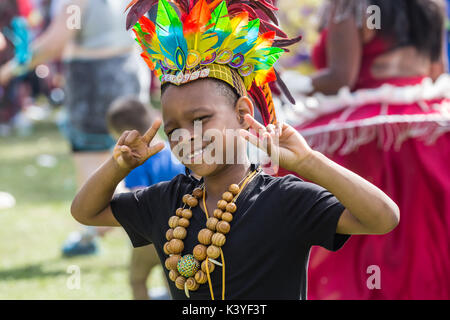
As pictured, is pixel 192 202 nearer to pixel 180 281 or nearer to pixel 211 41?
pixel 180 281

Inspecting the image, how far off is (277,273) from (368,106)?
1881 millimetres

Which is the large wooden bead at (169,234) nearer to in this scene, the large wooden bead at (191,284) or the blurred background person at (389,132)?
the large wooden bead at (191,284)

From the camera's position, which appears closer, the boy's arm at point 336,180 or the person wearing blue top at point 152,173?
the boy's arm at point 336,180

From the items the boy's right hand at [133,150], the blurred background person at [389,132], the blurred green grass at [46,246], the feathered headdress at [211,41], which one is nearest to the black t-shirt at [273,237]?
the boy's right hand at [133,150]

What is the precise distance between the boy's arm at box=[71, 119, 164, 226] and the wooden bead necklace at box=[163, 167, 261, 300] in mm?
224

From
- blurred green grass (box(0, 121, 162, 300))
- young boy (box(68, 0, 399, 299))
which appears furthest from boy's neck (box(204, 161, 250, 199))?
blurred green grass (box(0, 121, 162, 300))

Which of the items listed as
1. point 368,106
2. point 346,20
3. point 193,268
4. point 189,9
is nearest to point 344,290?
point 368,106

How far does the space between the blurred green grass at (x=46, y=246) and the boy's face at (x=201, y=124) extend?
7.37 feet

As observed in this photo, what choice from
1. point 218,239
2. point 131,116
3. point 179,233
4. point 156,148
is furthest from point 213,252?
point 131,116

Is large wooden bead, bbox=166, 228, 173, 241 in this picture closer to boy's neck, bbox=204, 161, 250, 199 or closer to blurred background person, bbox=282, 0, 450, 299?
boy's neck, bbox=204, 161, 250, 199

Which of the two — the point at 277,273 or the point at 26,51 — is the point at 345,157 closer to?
the point at 277,273

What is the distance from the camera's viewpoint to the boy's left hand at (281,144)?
1.98 metres

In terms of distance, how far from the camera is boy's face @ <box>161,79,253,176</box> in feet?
7.07
